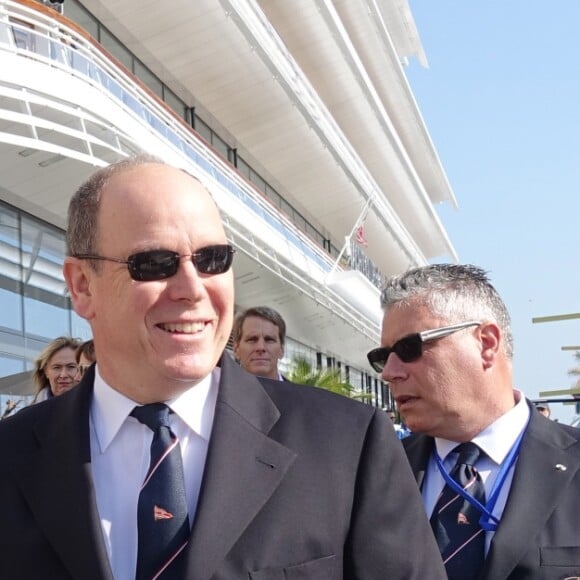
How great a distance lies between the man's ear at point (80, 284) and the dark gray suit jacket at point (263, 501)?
0.85ft

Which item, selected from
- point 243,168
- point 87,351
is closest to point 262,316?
point 87,351

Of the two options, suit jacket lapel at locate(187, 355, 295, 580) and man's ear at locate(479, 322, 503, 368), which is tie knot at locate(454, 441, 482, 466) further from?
suit jacket lapel at locate(187, 355, 295, 580)

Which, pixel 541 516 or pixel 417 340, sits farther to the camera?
pixel 417 340

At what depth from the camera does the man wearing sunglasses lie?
9.96 feet

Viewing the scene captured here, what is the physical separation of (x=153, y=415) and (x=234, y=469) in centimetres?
24

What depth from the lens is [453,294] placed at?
3512 mm

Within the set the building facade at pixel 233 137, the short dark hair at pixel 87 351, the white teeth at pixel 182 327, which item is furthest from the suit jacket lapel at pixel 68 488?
the building facade at pixel 233 137

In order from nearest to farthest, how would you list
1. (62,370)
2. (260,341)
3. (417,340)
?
1. (417,340)
2. (62,370)
3. (260,341)

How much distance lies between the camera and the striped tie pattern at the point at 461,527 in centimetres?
306

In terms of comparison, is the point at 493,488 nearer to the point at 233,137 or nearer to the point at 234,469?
the point at 234,469

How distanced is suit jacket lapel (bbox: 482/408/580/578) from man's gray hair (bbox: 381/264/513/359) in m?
0.39

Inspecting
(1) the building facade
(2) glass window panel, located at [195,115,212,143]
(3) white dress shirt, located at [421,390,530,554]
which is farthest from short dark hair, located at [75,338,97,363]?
(2) glass window panel, located at [195,115,212,143]

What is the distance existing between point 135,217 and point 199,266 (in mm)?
203

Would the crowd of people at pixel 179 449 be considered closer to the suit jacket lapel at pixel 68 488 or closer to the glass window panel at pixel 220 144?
the suit jacket lapel at pixel 68 488
